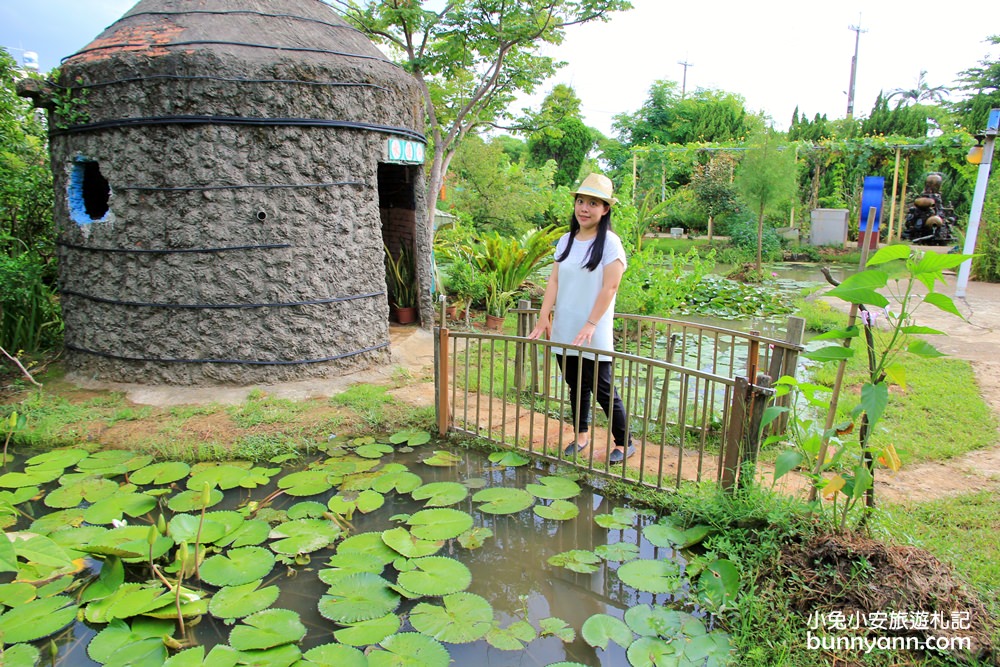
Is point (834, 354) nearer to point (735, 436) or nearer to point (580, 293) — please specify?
point (735, 436)

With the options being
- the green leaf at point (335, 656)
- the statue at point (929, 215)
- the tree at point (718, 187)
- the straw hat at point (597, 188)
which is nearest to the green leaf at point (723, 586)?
the green leaf at point (335, 656)

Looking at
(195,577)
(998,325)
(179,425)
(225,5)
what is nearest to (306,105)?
(225,5)

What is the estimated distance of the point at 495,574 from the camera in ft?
8.86

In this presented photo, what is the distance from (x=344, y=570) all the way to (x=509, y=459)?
1.32 m

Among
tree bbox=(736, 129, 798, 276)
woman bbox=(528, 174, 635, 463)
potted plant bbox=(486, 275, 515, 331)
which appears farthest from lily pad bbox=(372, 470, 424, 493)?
tree bbox=(736, 129, 798, 276)

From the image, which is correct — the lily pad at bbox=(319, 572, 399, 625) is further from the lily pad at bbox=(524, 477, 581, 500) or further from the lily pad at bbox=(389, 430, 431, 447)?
the lily pad at bbox=(389, 430, 431, 447)

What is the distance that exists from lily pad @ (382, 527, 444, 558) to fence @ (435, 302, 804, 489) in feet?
2.81

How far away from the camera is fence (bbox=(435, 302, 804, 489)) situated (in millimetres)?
2885

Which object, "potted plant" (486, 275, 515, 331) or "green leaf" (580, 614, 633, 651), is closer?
"green leaf" (580, 614, 633, 651)

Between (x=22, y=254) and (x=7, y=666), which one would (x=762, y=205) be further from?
(x=7, y=666)

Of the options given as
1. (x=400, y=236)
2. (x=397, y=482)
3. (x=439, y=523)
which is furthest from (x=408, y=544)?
(x=400, y=236)

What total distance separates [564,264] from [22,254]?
4690mm

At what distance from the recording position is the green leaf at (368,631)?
7.28 ft

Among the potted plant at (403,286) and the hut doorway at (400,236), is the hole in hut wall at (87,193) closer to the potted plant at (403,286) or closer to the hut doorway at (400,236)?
the hut doorway at (400,236)
